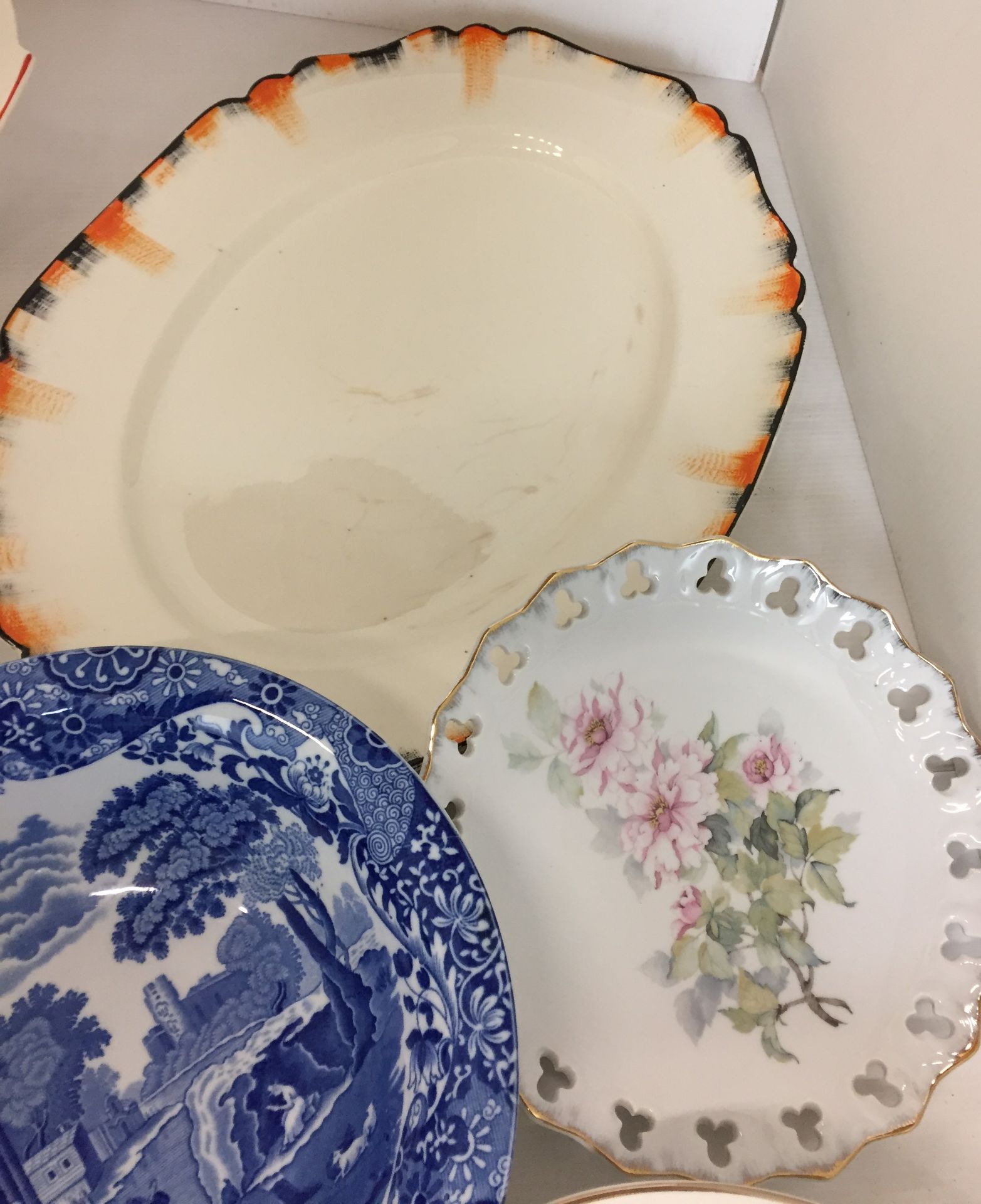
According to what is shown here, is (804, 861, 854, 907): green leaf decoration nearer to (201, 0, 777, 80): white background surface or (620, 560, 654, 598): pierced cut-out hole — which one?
(620, 560, 654, 598): pierced cut-out hole

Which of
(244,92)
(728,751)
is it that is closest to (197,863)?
(728,751)

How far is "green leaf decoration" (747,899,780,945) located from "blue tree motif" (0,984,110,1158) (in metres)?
0.29

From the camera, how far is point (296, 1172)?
0.30m

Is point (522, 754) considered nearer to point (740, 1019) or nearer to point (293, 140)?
point (740, 1019)

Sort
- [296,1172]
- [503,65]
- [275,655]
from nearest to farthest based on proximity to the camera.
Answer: [296,1172] < [275,655] < [503,65]

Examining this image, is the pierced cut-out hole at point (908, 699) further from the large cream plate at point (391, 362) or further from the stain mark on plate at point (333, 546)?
the stain mark on plate at point (333, 546)

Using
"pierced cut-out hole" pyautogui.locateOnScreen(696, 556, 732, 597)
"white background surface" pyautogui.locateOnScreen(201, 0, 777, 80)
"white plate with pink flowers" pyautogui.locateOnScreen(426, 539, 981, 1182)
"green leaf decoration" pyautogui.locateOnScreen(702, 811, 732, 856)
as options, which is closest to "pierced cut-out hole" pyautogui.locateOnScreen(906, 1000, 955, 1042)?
"white plate with pink flowers" pyautogui.locateOnScreen(426, 539, 981, 1182)

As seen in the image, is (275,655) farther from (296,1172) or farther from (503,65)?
(503,65)

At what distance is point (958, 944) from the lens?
0.37 metres

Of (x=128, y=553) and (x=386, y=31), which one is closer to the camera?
(x=128, y=553)

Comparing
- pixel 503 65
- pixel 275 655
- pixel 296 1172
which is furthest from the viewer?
pixel 503 65

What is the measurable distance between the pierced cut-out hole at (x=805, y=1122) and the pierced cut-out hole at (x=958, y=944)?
9 cm

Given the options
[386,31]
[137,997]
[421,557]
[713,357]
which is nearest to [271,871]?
[137,997]

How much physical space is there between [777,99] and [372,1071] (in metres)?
0.67
